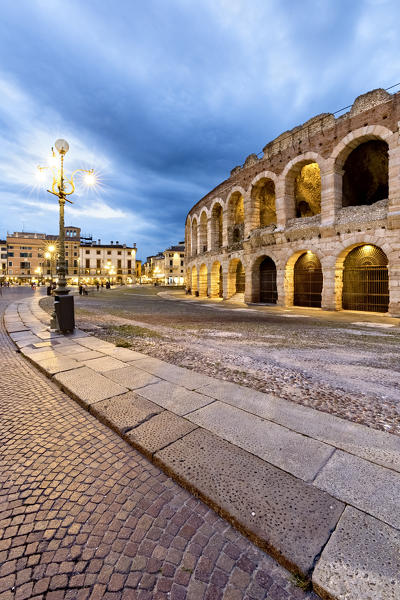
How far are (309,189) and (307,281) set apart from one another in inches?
306

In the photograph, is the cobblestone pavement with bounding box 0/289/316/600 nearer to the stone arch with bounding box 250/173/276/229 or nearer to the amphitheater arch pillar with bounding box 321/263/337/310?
the amphitheater arch pillar with bounding box 321/263/337/310

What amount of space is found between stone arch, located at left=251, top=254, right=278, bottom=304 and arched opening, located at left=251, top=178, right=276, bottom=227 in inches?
115

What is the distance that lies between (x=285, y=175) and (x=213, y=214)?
32.2 feet

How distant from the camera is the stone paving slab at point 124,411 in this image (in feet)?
9.98

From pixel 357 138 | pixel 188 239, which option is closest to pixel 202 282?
pixel 188 239

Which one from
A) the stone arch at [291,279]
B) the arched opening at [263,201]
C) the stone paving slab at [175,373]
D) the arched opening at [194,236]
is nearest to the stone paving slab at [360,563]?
the stone paving slab at [175,373]

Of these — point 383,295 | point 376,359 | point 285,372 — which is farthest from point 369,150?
point 285,372

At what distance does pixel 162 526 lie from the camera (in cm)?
181

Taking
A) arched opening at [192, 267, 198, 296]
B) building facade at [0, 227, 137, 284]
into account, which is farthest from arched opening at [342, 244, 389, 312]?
building facade at [0, 227, 137, 284]

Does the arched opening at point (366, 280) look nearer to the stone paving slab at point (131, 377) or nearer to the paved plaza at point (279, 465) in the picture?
the paved plaza at point (279, 465)

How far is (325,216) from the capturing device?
1538 centimetres

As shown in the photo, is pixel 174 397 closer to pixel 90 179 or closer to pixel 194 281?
pixel 90 179

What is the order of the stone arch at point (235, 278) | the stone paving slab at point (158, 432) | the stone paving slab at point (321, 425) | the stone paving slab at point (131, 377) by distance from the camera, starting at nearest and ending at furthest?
the stone paving slab at point (321, 425)
the stone paving slab at point (158, 432)
the stone paving slab at point (131, 377)
the stone arch at point (235, 278)

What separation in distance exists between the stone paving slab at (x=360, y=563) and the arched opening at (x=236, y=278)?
2220cm
